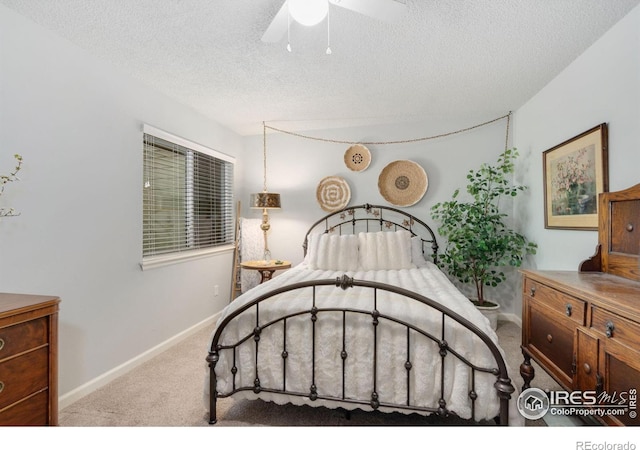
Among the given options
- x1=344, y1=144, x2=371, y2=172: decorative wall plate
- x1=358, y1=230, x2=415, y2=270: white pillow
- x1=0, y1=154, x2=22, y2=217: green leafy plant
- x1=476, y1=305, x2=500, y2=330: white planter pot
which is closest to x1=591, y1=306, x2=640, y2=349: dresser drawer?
→ x1=358, y1=230, x2=415, y2=270: white pillow

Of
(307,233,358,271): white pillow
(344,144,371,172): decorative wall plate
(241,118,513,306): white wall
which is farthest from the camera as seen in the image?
(344,144,371,172): decorative wall plate

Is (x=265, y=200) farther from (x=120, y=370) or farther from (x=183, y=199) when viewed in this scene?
(x=120, y=370)

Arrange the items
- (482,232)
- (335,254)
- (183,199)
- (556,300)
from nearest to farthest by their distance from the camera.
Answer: (556,300) → (335,254) → (482,232) → (183,199)

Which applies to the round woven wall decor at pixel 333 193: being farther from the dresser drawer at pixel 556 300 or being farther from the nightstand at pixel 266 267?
the dresser drawer at pixel 556 300

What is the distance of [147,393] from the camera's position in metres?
2.08

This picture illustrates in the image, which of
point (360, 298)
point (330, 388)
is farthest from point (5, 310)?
point (360, 298)

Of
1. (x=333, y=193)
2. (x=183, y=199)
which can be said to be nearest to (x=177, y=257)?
(x=183, y=199)

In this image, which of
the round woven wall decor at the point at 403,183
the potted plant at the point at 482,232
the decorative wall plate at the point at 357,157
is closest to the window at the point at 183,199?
the decorative wall plate at the point at 357,157

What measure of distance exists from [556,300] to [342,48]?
1.99 meters

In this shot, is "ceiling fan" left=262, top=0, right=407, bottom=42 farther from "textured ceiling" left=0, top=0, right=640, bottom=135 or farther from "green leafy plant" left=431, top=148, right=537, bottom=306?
"green leafy plant" left=431, top=148, right=537, bottom=306

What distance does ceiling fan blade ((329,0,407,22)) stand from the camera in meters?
1.35

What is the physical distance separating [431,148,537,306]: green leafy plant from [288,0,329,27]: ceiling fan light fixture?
2.39 metres

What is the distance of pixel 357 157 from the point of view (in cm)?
375
